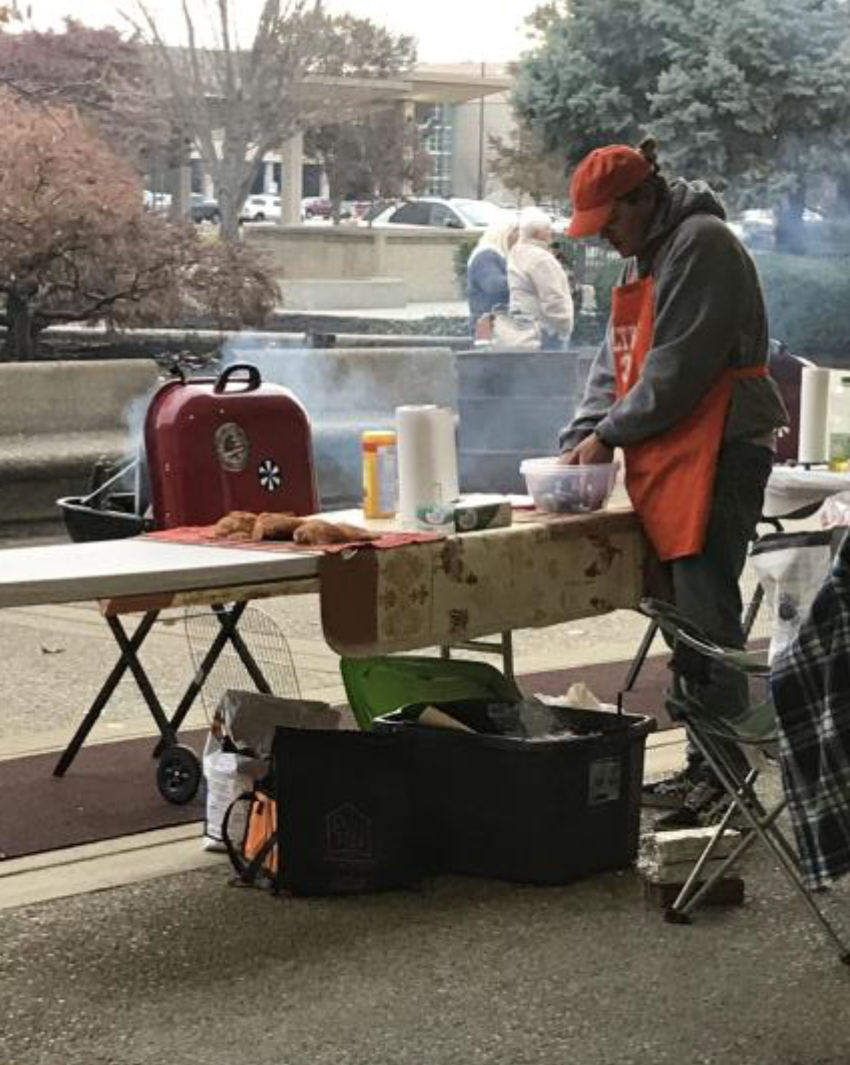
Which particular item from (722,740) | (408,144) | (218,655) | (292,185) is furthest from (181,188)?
(722,740)

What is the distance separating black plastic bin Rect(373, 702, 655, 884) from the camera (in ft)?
15.6

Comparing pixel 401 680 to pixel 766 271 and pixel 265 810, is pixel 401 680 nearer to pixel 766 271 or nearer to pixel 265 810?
pixel 265 810

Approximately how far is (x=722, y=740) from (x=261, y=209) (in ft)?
44.1

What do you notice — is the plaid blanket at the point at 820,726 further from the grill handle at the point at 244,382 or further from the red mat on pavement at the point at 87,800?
the grill handle at the point at 244,382

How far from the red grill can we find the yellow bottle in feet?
1.33

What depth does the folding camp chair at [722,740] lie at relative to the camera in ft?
14.1

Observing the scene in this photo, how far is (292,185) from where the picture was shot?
59.2 feet

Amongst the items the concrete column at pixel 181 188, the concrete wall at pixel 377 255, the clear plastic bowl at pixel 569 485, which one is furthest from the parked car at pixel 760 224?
the clear plastic bowl at pixel 569 485

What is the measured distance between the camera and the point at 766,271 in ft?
67.9

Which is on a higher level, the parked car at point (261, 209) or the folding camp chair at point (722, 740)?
the parked car at point (261, 209)

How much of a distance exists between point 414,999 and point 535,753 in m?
0.79

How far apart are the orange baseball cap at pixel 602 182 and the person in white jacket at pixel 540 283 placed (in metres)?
5.87

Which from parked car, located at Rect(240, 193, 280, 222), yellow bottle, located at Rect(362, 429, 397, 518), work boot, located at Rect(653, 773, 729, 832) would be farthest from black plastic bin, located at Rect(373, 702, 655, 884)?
parked car, located at Rect(240, 193, 280, 222)

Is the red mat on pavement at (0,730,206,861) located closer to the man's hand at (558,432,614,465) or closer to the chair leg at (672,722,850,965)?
the man's hand at (558,432,614,465)
